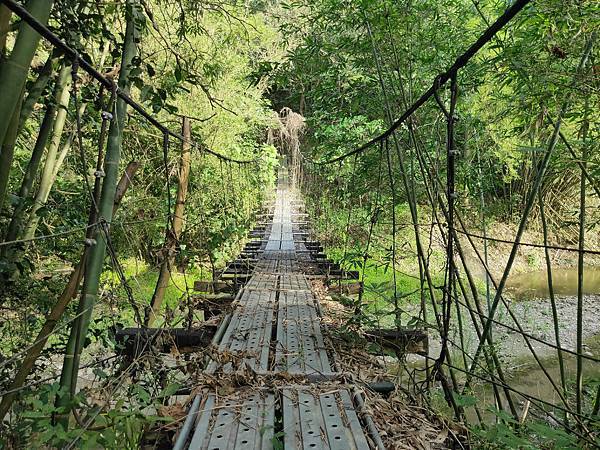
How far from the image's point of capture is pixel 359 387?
4.52 feet

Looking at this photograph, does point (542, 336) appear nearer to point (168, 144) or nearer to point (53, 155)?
point (168, 144)

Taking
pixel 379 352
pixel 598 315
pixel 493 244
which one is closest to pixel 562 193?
pixel 493 244

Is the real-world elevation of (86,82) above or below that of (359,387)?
above

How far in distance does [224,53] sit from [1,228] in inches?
178

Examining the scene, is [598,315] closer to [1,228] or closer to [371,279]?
[371,279]

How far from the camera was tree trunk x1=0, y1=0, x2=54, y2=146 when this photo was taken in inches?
34.9

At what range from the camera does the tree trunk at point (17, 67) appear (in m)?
0.89

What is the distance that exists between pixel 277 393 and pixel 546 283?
742 centimetres

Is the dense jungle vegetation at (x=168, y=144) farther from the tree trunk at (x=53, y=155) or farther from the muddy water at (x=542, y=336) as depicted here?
the muddy water at (x=542, y=336)

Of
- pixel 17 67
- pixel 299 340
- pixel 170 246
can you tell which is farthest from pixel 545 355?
pixel 17 67

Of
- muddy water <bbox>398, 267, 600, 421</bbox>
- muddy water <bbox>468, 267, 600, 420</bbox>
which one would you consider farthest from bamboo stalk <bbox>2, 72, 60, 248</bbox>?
muddy water <bbox>468, 267, 600, 420</bbox>

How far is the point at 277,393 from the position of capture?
4.38 ft

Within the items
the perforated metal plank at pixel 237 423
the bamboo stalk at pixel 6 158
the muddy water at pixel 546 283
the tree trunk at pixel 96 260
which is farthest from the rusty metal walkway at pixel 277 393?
the muddy water at pixel 546 283

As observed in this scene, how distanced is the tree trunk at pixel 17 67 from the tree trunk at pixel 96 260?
0.90 ft
